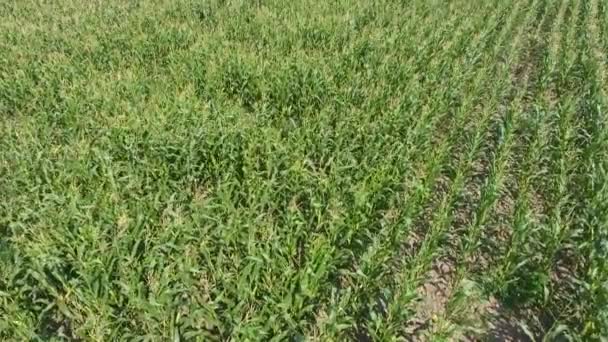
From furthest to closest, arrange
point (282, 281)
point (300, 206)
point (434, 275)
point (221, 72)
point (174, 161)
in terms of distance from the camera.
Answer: point (221, 72) → point (174, 161) → point (300, 206) → point (434, 275) → point (282, 281)

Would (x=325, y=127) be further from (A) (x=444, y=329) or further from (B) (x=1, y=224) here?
(B) (x=1, y=224)

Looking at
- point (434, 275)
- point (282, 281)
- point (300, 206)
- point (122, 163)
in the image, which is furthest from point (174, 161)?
point (434, 275)

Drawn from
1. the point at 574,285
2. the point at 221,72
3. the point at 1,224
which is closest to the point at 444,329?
the point at 574,285

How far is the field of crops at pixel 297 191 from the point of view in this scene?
125 inches

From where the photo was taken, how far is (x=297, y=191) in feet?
14.7

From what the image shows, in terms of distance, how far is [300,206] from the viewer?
4.52 metres

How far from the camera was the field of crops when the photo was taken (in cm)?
319

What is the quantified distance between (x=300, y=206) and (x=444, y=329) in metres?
1.94

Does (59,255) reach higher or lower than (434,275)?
higher

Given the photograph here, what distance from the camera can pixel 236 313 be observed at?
10.0 ft

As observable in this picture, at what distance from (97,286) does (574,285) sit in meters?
3.84

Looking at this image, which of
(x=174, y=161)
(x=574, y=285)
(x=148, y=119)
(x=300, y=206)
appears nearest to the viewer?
(x=574, y=285)

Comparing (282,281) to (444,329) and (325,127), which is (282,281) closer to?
(444,329)

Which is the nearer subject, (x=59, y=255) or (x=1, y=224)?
(x=59, y=255)
